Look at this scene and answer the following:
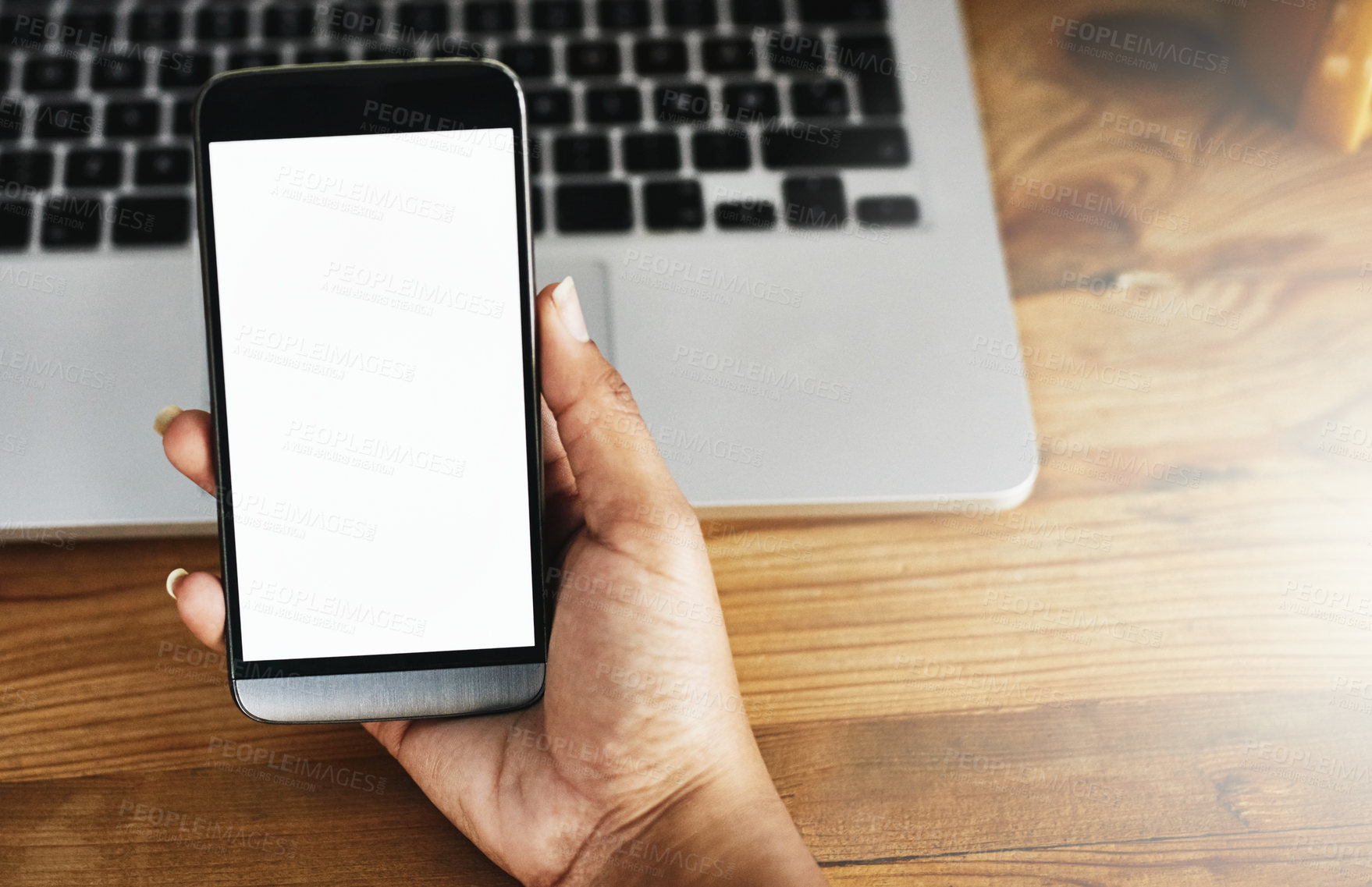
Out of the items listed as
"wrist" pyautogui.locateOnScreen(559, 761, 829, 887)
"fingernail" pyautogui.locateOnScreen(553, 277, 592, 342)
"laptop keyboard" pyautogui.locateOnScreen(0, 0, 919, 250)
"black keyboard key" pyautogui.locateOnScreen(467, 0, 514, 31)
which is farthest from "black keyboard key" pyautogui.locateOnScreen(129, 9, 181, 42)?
"wrist" pyautogui.locateOnScreen(559, 761, 829, 887)

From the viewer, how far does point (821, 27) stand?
16.8 inches

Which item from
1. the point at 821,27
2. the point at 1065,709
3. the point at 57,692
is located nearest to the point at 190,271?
the point at 57,692

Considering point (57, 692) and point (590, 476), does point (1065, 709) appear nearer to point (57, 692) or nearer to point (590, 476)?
point (590, 476)

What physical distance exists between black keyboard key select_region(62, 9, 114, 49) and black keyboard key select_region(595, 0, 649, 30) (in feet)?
0.71

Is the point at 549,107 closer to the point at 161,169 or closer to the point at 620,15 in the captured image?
the point at 620,15

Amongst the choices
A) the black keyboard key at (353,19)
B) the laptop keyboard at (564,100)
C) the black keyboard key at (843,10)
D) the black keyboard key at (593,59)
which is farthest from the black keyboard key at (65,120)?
the black keyboard key at (843,10)

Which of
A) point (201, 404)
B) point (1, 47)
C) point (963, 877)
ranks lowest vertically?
point (963, 877)

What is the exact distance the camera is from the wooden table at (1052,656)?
1.16 feet

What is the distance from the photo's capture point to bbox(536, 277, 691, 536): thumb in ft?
1.10

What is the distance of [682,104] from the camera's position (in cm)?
41

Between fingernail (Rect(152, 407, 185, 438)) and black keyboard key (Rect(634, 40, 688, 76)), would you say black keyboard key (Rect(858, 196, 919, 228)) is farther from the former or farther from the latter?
fingernail (Rect(152, 407, 185, 438))

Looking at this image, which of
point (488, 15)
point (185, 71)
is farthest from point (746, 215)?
point (185, 71)

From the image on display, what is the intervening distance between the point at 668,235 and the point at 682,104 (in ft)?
0.20

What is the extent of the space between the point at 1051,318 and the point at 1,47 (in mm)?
483
